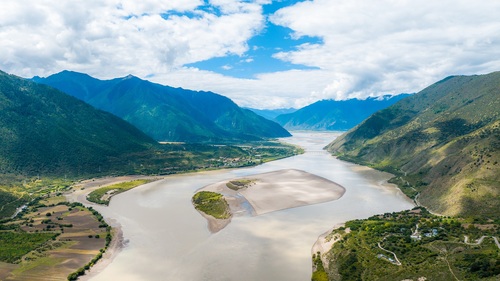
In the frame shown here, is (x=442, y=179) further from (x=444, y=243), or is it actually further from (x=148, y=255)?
(x=148, y=255)

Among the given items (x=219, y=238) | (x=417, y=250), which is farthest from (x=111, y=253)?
(x=417, y=250)

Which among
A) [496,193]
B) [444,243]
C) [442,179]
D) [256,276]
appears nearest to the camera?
[256,276]

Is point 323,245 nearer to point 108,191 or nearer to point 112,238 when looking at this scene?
point 112,238

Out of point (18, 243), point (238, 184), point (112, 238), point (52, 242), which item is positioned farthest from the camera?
point (238, 184)

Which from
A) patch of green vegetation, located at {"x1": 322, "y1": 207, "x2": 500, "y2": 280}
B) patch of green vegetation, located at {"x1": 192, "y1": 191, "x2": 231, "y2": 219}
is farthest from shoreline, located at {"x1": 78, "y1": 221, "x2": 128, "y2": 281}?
patch of green vegetation, located at {"x1": 322, "y1": 207, "x2": 500, "y2": 280}

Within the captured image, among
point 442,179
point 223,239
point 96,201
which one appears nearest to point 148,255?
point 223,239

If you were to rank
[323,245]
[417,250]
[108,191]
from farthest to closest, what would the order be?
[108,191]
[323,245]
[417,250]

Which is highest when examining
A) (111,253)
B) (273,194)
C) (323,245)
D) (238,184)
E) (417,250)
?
(238,184)
